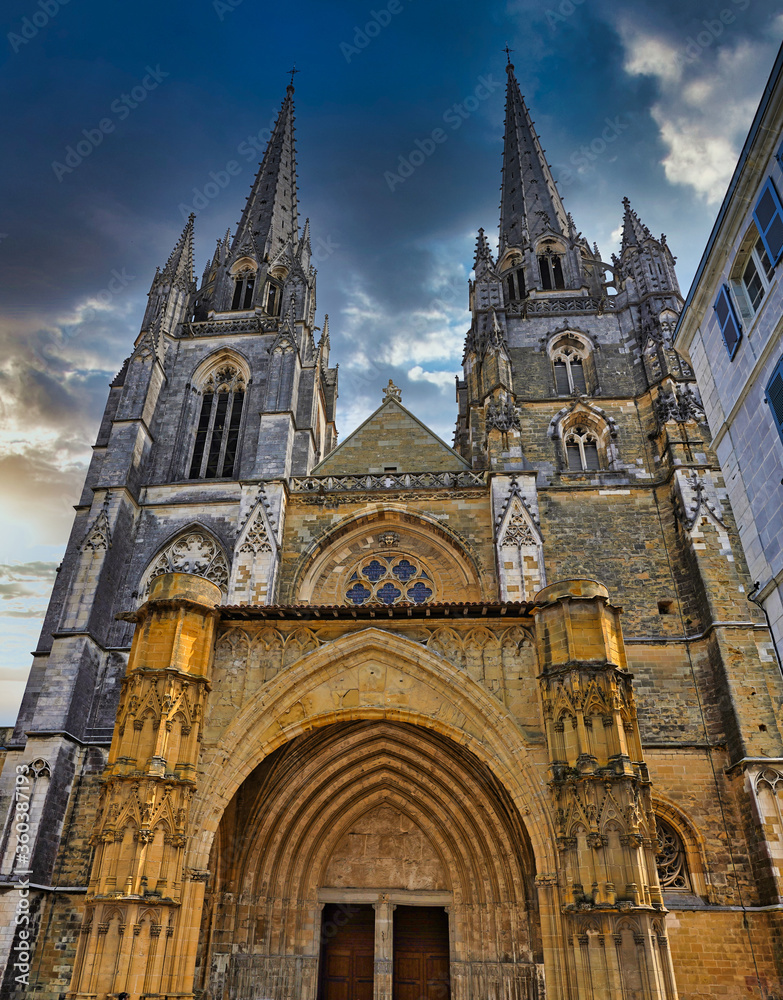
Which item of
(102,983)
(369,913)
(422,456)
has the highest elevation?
(422,456)

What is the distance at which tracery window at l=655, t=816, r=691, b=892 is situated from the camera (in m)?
12.7

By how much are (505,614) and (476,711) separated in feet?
4.54

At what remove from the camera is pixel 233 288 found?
2559 centimetres

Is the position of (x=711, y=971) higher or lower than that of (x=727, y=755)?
lower

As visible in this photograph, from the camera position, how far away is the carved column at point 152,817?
7.89 meters

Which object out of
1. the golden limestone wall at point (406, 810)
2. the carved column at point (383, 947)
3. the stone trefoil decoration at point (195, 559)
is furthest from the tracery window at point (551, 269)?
the carved column at point (383, 947)

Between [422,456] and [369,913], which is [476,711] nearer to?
[369,913]

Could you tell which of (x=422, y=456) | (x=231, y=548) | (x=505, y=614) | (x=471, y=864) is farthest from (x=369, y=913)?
(x=422, y=456)

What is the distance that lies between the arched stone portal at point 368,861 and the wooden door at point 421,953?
0.45m

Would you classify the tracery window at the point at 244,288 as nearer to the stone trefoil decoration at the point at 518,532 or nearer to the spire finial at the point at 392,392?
the spire finial at the point at 392,392

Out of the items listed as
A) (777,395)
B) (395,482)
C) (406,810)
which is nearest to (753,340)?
(777,395)

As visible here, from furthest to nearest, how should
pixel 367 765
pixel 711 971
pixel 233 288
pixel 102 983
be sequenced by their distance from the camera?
pixel 233 288 < pixel 367 765 < pixel 711 971 < pixel 102 983

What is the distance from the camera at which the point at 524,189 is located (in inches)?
1118

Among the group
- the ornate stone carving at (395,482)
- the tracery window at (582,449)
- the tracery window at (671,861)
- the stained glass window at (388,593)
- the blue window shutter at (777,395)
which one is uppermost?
the tracery window at (582,449)
